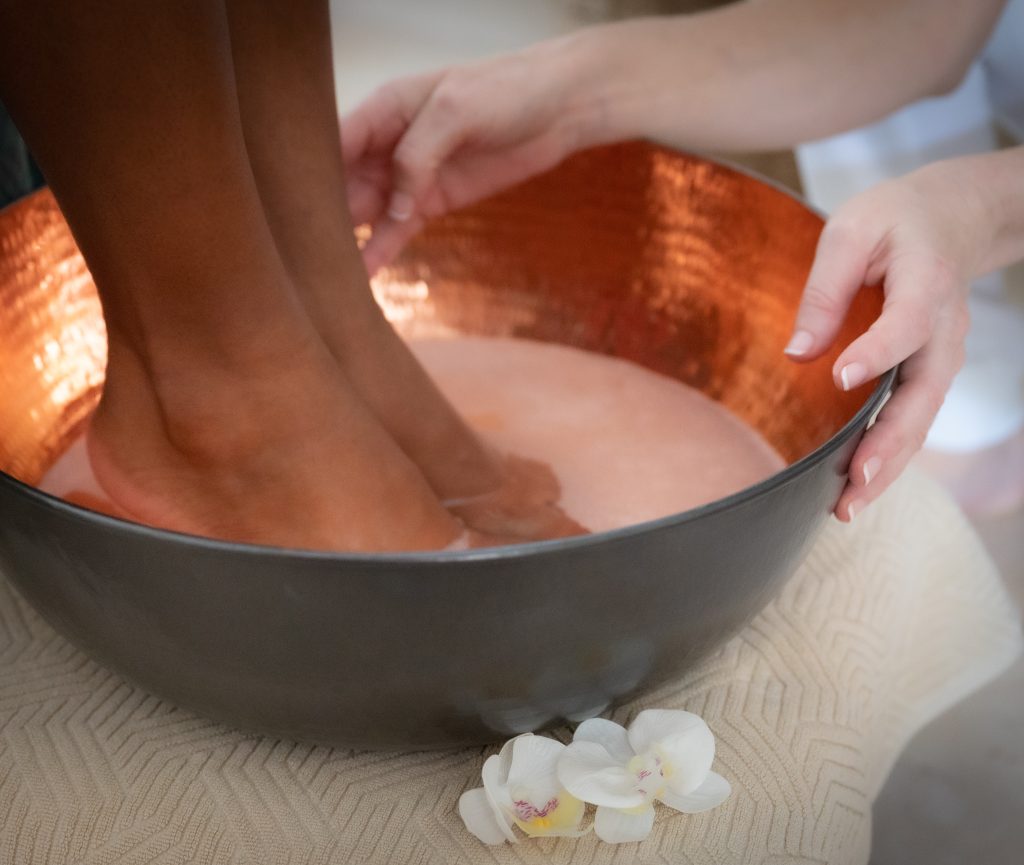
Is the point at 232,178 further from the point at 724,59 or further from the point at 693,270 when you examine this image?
the point at 724,59

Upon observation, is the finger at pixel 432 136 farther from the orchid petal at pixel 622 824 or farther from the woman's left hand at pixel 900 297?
the orchid petal at pixel 622 824

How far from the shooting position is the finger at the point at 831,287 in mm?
691

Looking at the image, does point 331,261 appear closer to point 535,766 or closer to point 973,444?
point 535,766

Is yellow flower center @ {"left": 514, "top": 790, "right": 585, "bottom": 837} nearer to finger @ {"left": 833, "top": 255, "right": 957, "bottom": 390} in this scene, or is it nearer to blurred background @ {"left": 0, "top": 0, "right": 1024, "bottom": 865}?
finger @ {"left": 833, "top": 255, "right": 957, "bottom": 390}

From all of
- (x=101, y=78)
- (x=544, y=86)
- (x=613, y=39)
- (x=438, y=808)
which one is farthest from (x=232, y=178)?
(x=613, y=39)

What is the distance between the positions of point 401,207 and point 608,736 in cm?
50

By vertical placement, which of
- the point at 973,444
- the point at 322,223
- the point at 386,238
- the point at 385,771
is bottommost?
the point at 973,444

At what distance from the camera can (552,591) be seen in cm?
47

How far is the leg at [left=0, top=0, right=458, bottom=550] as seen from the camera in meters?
0.49

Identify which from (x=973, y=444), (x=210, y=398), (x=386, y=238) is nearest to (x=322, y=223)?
(x=210, y=398)

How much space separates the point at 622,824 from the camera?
542 mm

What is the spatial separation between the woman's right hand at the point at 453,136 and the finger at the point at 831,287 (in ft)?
1.03

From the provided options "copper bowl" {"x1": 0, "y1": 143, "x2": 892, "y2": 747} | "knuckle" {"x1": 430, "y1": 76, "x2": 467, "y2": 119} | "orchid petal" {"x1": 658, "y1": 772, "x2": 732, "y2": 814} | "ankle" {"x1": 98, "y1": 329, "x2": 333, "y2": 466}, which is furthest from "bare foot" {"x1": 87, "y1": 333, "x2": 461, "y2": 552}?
"knuckle" {"x1": 430, "y1": 76, "x2": 467, "y2": 119}

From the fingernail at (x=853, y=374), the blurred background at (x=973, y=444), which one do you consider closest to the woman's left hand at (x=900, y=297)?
the fingernail at (x=853, y=374)
